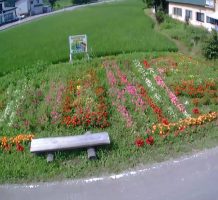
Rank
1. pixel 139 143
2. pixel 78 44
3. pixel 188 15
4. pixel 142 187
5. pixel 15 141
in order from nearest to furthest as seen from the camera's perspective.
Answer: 1. pixel 142 187
2. pixel 139 143
3. pixel 15 141
4. pixel 78 44
5. pixel 188 15

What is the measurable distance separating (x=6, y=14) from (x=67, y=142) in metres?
59.8

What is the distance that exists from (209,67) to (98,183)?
11391 millimetres

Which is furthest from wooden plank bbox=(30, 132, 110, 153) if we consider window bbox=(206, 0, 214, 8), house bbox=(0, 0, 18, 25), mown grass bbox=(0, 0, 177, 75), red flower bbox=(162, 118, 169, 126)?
house bbox=(0, 0, 18, 25)

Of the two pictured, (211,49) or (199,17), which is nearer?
(211,49)

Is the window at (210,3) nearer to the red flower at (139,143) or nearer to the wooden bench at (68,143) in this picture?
the red flower at (139,143)

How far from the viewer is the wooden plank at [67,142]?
38.1 feet

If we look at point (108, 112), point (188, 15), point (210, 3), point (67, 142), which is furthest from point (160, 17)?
point (67, 142)

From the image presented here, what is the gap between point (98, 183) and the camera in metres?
10.5

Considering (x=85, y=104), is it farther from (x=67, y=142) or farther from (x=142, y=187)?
(x=142, y=187)

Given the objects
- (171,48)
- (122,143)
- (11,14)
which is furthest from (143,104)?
(11,14)

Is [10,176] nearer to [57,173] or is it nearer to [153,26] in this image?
[57,173]

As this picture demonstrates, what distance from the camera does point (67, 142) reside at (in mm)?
11805

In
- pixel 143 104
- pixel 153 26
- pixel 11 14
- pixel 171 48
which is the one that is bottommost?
pixel 11 14

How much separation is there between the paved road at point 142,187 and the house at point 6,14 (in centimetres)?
5637
